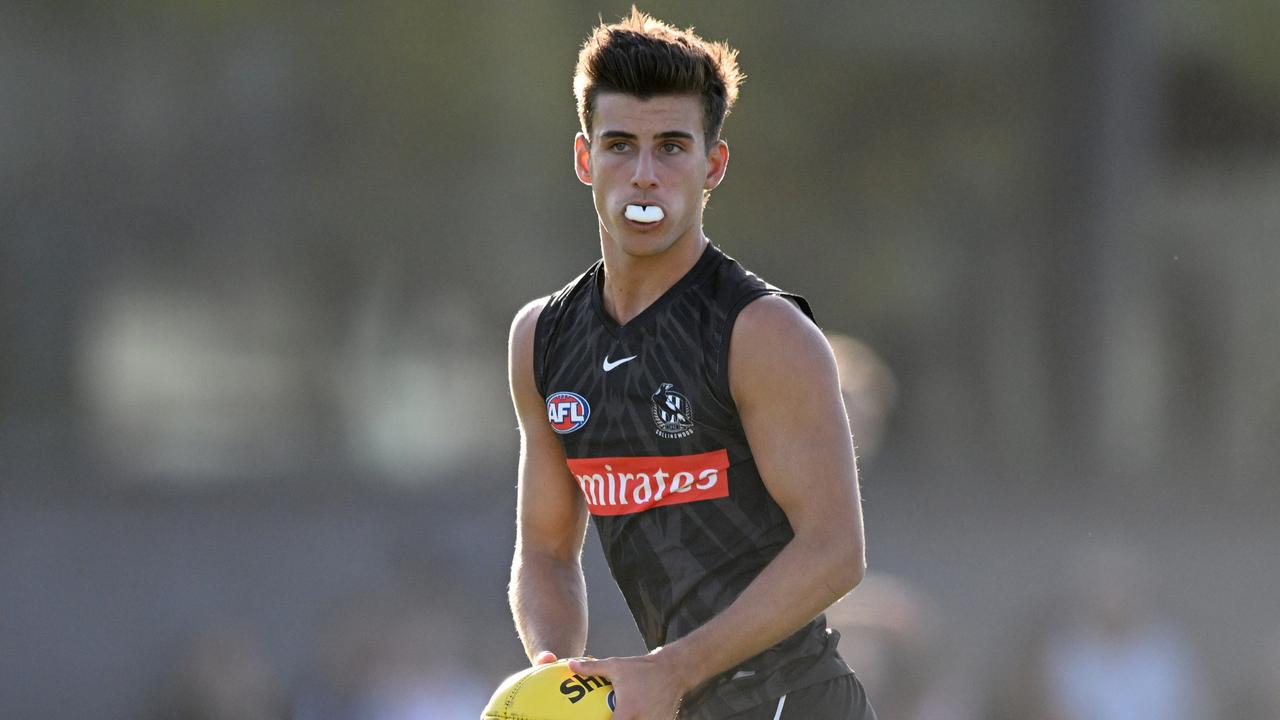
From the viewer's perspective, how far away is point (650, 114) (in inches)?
115

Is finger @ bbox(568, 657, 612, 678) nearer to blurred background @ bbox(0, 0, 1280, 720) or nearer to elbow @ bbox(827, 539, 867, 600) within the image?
elbow @ bbox(827, 539, 867, 600)

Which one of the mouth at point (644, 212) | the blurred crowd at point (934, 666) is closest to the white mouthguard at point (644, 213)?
the mouth at point (644, 212)

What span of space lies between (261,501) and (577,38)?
2.72 meters

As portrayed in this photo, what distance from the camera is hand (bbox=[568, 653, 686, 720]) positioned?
2570 mm

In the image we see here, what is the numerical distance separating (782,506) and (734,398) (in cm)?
21

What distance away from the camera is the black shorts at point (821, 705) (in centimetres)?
292

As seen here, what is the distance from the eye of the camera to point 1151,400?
308 inches

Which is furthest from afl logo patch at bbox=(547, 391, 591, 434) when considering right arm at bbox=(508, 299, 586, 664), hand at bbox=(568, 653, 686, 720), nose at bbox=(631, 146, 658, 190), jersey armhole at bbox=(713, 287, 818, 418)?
hand at bbox=(568, 653, 686, 720)

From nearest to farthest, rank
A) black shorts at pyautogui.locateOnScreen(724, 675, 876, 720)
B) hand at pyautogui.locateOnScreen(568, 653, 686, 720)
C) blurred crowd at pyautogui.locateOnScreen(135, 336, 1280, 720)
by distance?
hand at pyautogui.locateOnScreen(568, 653, 686, 720)
black shorts at pyautogui.locateOnScreen(724, 675, 876, 720)
blurred crowd at pyautogui.locateOnScreen(135, 336, 1280, 720)

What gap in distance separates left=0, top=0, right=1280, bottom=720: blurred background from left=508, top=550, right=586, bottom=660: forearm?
4.20 m

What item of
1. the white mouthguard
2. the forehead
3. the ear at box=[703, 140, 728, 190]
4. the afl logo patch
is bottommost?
the afl logo patch

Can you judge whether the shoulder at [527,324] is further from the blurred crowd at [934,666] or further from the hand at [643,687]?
the blurred crowd at [934,666]

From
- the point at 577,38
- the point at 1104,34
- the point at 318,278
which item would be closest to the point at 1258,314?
the point at 1104,34

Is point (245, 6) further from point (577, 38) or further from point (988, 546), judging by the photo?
point (988, 546)
